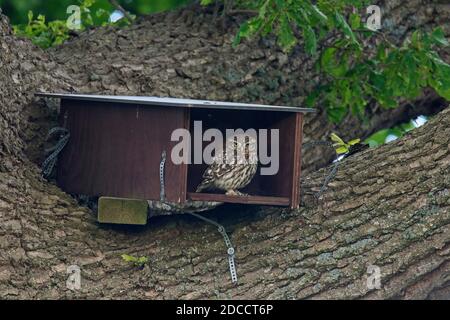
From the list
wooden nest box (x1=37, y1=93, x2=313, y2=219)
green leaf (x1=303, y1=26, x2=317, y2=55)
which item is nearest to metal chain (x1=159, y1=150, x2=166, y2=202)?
wooden nest box (x1=37, y1=93, x2=313, y2=219)

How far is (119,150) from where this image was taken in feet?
14.5

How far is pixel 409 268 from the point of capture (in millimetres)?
4090

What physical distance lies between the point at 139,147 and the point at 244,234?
0.59 metres

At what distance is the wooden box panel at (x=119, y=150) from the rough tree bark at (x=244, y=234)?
0.15 metres

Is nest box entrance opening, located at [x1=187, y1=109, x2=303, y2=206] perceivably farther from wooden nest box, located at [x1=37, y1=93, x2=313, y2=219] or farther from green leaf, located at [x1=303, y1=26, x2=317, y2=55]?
green leaf, located at [x1=303, y1=26, x2=317, y2=55]

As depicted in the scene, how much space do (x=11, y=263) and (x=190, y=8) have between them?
2.19 metres

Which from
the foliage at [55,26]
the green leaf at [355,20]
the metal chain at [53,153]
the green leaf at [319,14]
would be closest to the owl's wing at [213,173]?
the metal chain at [53,153]

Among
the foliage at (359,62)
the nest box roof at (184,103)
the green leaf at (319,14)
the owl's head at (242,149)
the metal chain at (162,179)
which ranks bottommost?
the metal chain at (162,179)

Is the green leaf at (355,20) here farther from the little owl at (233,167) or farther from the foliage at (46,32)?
the foliage at (46,32)

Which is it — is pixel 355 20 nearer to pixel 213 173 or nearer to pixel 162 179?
pixel 213 173

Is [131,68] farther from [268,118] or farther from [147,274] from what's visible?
[147,274]

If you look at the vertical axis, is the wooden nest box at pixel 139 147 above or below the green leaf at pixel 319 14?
below

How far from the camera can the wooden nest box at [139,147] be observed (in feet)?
13.9
